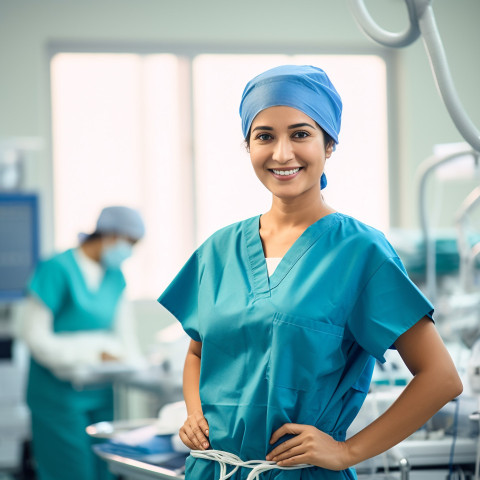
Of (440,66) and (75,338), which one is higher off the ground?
(440,66)

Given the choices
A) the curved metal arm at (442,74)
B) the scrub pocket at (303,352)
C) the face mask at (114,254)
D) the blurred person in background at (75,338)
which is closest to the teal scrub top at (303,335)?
the scrub pocket at (303,352)

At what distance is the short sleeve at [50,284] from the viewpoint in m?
3.02

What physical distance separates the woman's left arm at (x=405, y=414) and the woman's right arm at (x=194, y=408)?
0.17m

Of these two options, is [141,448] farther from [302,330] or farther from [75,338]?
[75,338]

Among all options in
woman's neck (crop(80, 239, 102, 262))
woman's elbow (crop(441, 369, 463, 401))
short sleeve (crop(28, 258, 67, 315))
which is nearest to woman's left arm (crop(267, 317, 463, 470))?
woman's elbow (crop(441, 369, 463, 401))

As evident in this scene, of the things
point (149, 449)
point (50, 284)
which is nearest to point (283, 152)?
point (149, 449)

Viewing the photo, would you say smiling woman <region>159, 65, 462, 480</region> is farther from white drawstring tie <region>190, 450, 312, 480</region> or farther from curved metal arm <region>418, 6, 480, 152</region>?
curved metal arm <region>418, 6, 480, 152</region>

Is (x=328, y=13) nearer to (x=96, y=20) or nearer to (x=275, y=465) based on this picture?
(x=96, y=20)

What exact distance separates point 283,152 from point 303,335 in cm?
29

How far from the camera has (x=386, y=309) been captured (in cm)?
113

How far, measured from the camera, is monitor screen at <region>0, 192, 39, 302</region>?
3869 millimetres

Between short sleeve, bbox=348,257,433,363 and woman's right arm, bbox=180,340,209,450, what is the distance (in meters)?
0.32

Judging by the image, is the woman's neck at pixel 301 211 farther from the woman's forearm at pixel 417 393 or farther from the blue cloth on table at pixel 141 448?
the blue cloth on table at pixel 141 448

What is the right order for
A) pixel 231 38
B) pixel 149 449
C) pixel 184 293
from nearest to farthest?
pixel 184 293 → pixel 149 449 → pixel 231 38
